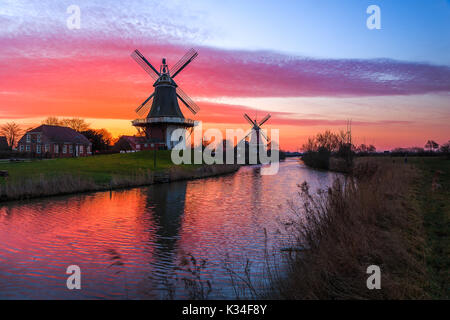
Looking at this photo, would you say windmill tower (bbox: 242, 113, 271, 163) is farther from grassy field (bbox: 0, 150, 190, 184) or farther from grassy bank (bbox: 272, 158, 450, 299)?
grassy bank (bbox: 272, 158, 450, 299)

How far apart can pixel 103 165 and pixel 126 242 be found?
25506 mm

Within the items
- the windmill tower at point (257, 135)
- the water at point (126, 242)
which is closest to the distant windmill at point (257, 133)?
the windmill tower at point (257, 135)

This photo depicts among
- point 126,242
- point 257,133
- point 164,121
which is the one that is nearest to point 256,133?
point 257,133

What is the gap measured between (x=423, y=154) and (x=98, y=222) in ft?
232

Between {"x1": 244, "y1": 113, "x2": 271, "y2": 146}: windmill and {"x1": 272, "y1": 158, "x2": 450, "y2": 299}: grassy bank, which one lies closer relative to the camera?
{"x1": 272, "y1": 158, "x2": 450, "y2": 299}: grassy bank

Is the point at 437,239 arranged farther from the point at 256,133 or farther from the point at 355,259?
the point at 256,133

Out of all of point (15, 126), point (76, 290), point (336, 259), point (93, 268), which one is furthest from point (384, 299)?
point (15, 126)

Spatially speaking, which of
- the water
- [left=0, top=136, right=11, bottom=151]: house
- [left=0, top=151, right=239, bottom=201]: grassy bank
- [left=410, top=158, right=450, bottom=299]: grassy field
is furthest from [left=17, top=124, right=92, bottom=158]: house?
[left=410, top=158, right=450, bottom=299]: grassy field

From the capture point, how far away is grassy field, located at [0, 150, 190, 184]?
27.4m

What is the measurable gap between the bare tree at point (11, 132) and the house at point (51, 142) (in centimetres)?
2479

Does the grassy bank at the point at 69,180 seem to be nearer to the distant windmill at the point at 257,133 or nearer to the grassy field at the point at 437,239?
the grassy field at the point at 437,239

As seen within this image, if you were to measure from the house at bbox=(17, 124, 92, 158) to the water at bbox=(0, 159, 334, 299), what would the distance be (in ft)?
135

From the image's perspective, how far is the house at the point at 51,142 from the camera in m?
53.7
